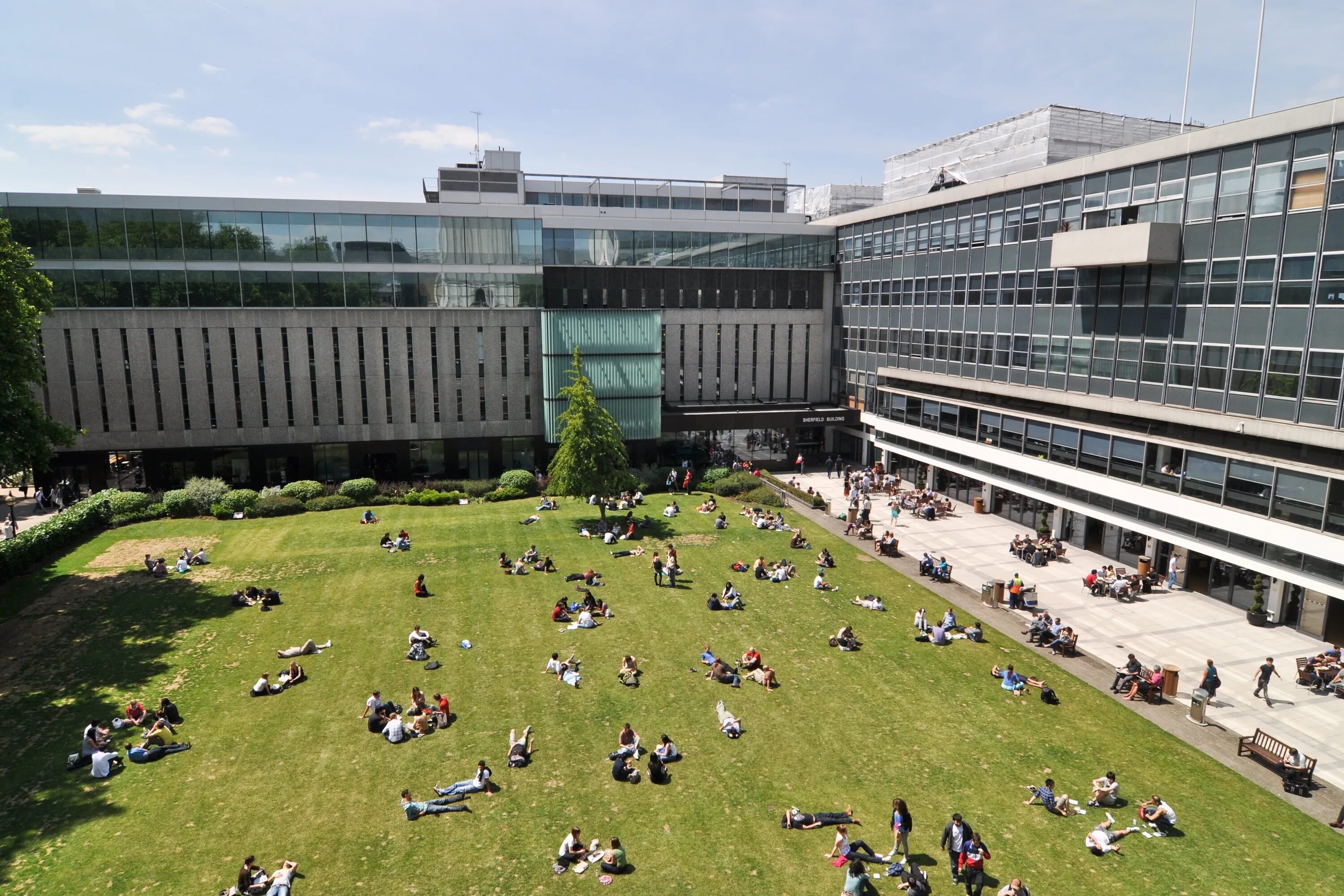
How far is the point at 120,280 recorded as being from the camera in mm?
48531

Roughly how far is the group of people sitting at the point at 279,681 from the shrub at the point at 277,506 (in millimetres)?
21604

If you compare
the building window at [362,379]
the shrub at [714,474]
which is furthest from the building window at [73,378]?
the shrub at [714,474]

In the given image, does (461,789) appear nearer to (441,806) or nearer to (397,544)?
(441,806)

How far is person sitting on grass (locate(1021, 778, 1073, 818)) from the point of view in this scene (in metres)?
20.0

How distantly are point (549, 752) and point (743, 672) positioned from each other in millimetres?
8132

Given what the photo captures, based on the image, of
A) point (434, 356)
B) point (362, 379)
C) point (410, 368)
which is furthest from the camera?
point (434, 356)

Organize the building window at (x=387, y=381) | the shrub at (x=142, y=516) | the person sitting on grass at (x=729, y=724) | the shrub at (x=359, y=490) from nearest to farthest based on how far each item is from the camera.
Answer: the person sitting on grass at (x=729, y=724) < the shrub at (x=142, y=516) < the shrub at (x=359, y=490) < the building window at (x=387, y=381)

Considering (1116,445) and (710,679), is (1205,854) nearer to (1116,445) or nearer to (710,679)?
(710,679)

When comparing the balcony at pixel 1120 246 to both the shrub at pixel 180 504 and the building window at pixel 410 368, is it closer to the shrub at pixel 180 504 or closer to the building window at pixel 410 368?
the building window at pixel 410 368

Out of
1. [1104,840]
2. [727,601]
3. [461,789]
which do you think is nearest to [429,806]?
[461,789]

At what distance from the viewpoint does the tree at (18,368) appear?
30562mm

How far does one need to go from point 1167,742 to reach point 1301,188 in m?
21.7

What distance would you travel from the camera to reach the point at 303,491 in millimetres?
47875

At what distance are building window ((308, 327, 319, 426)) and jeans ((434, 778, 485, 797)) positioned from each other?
3889cm
